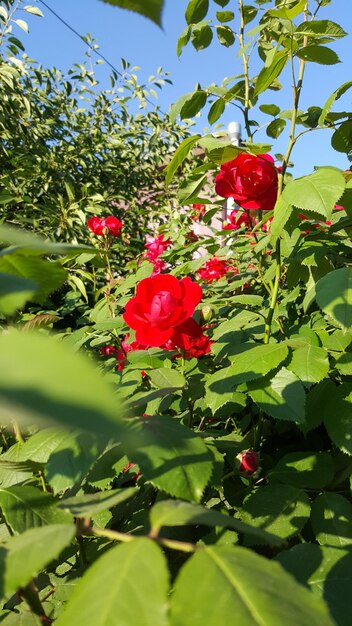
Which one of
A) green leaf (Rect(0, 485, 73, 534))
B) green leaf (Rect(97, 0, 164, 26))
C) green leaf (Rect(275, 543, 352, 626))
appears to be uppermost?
green leaf (Rect(97, 0, 164, 26))

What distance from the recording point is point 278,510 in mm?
728

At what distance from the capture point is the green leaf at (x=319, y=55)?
0.87 m

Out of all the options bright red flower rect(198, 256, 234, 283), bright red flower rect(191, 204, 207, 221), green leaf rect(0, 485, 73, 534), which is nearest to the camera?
green leaf rect(0, 485, 73, 534)

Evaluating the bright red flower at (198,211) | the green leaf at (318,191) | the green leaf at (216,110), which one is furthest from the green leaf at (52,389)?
the bright red flower at (198,211)

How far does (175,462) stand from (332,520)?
382mm

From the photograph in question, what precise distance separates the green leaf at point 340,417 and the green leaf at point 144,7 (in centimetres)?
70

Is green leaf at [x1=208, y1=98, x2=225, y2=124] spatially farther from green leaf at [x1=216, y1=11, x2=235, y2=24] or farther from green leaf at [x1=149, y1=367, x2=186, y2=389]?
green leaf at [x1=149, y1=367, x2=186, y2=389]

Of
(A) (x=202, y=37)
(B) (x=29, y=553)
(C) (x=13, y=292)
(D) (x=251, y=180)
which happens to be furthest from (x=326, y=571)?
(A) (x=202, y=37)

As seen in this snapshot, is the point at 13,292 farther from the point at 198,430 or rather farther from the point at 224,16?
the point at 224,16

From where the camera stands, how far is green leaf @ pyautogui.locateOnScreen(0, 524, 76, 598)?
11.6 inches

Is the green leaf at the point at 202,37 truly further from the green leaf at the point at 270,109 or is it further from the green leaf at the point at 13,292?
the green leaf at the point at 13,292

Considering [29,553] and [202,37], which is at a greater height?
[202,37]

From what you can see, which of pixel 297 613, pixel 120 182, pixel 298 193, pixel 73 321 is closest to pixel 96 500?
A: pixel 297 613

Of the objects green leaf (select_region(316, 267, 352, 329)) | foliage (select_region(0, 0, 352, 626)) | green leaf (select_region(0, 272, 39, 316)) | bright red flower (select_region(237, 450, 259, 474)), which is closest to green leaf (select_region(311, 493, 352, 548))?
foliage (select_region(0, 0, 352, 626))
